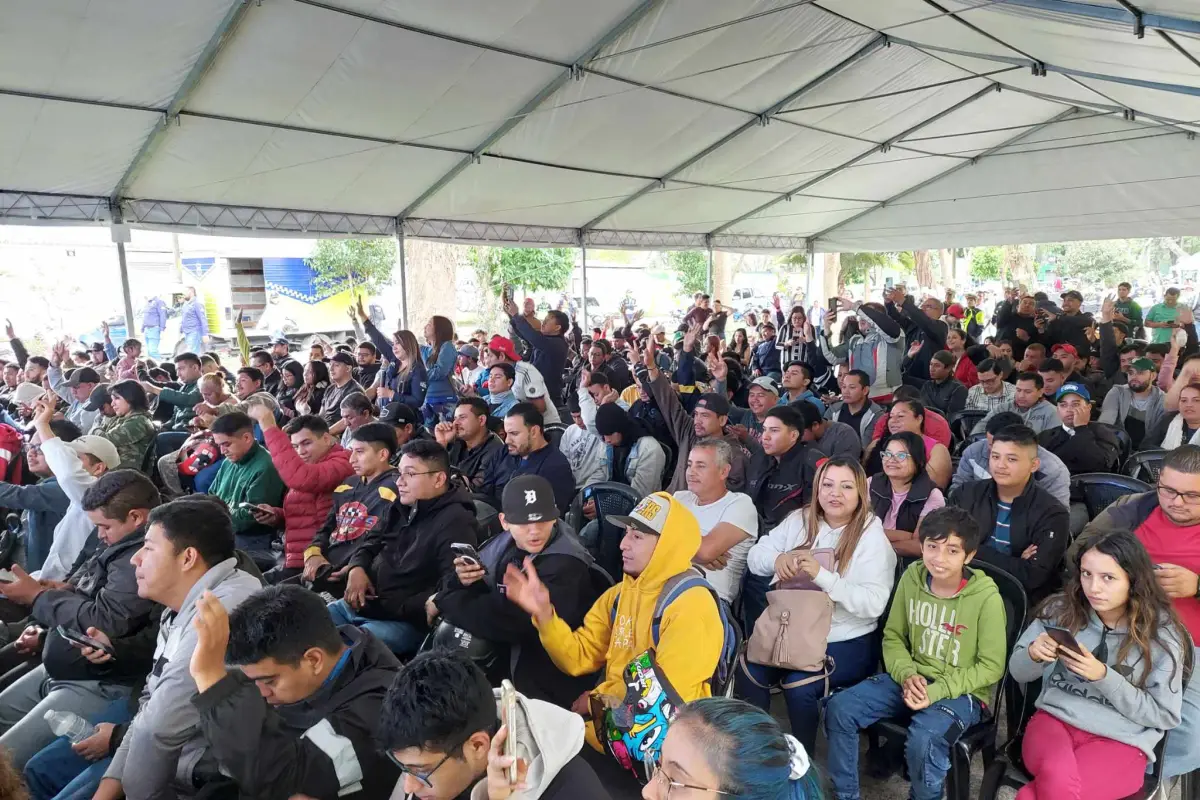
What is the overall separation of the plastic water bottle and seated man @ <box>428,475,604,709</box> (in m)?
1.19

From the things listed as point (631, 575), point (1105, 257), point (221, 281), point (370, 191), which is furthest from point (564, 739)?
point (1105, 257)

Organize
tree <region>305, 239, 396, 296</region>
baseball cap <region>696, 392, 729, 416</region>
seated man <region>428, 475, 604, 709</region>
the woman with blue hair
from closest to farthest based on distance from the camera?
the woman with blue hair, seated man <region>428, 475, 604, 709</region>, baseball cap <region>696, 392, 729, 416</region>, tree <region>305, 239, 396, 296</region>

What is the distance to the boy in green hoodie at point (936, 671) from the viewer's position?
236 centimetres

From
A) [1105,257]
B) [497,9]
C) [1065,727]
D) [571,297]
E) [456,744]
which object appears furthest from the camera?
[1105,257]

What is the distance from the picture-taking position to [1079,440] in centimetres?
434

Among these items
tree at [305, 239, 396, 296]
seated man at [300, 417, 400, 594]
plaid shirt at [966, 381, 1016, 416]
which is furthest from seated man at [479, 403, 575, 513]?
tree at [305, 239, 396, 296]

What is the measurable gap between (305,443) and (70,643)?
161cm

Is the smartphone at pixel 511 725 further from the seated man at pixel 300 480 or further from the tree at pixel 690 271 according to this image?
the tree at pixel 690 271

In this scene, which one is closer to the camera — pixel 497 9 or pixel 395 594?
pixel 395 594

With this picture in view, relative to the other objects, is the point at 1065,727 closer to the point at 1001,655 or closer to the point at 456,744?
the point at 1001,655

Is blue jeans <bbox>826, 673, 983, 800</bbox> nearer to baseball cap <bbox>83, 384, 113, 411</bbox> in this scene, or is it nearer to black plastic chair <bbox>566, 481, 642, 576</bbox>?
black plastic chair <bbox>566, 481, 642, 576</bbox>

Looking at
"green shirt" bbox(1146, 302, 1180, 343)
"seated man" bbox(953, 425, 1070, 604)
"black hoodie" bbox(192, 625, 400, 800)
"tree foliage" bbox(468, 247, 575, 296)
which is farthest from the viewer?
"tree foliage" bbox(468, 247, 575, 296)

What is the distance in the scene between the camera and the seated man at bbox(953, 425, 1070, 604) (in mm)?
3014

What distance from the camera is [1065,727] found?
2.21m
